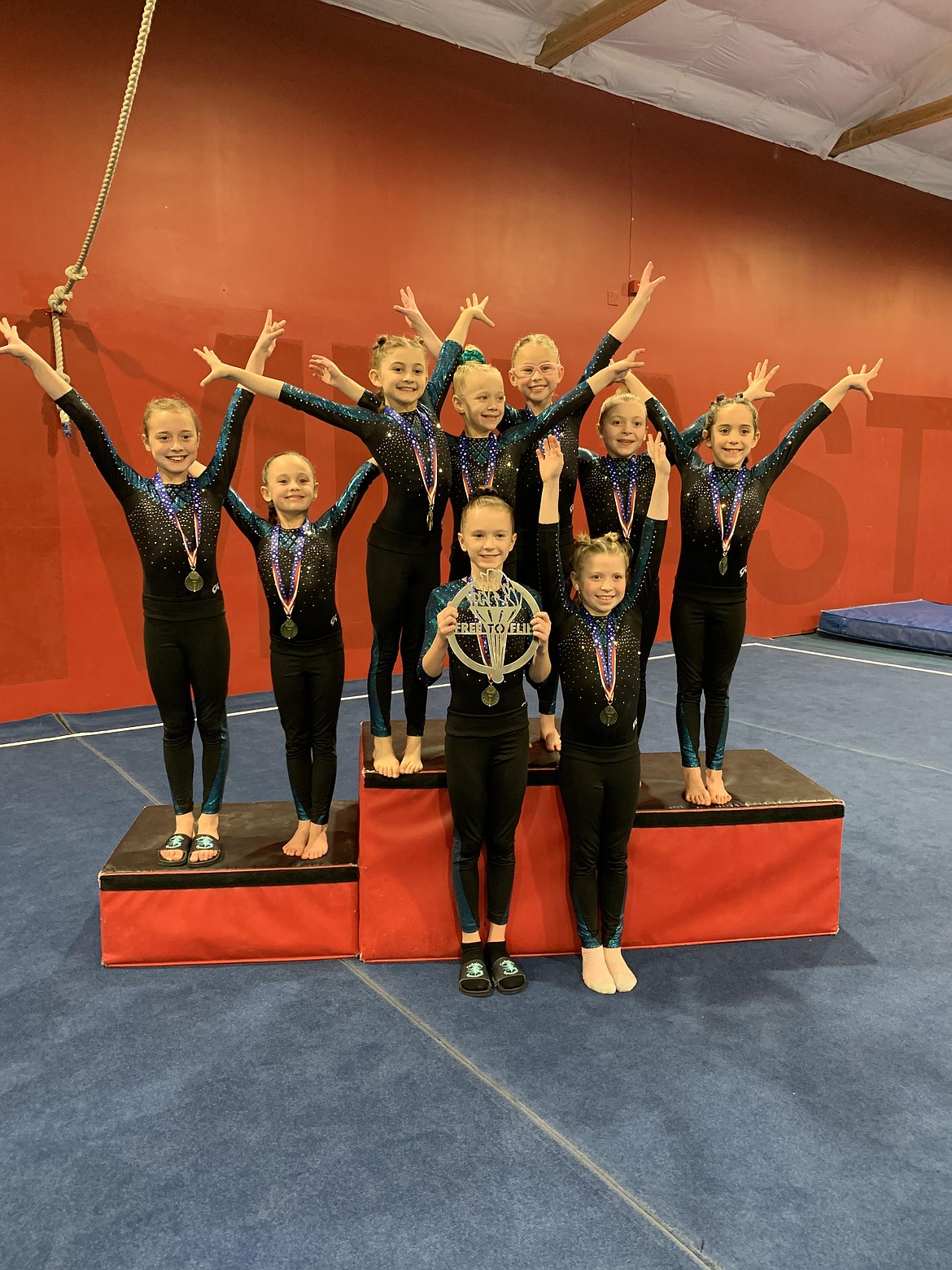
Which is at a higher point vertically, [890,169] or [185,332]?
[890,169]

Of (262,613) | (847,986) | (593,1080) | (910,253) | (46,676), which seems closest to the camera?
(593,1080)

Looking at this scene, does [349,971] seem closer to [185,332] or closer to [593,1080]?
[593,1080]

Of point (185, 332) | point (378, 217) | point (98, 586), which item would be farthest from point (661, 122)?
point (98, 586)

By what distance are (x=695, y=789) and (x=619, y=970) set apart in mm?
579

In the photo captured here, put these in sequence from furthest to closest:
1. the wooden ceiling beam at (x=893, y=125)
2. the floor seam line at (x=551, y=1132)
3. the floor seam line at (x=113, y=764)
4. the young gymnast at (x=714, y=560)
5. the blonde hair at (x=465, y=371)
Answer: the wooden ceiling beam at (x=893, y=125), the floor seam line at (x=113, y=764), the young gymnast at (x=714, y=560), the blonde hair at (x=465, y=371), the floor seam line at (x=551, y=1132)

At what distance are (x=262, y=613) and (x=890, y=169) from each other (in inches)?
263

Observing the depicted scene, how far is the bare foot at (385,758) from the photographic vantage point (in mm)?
2445

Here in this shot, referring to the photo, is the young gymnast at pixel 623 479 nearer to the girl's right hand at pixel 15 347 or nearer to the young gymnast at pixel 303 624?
the young gymnast at pixel 303 624

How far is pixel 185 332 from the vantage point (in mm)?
4926

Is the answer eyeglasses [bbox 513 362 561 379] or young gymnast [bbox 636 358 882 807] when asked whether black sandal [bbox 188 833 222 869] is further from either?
eyeglasses [bbox 513 362 561 379]

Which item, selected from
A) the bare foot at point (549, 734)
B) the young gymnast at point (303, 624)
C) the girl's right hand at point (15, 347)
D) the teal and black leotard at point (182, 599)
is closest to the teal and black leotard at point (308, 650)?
the young gymnast at point (303, 624)

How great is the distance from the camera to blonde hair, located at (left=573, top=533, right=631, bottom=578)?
234 centimetres

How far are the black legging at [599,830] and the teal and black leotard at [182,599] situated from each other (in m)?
1.01

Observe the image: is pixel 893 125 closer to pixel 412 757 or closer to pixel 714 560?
pixel 714 560
